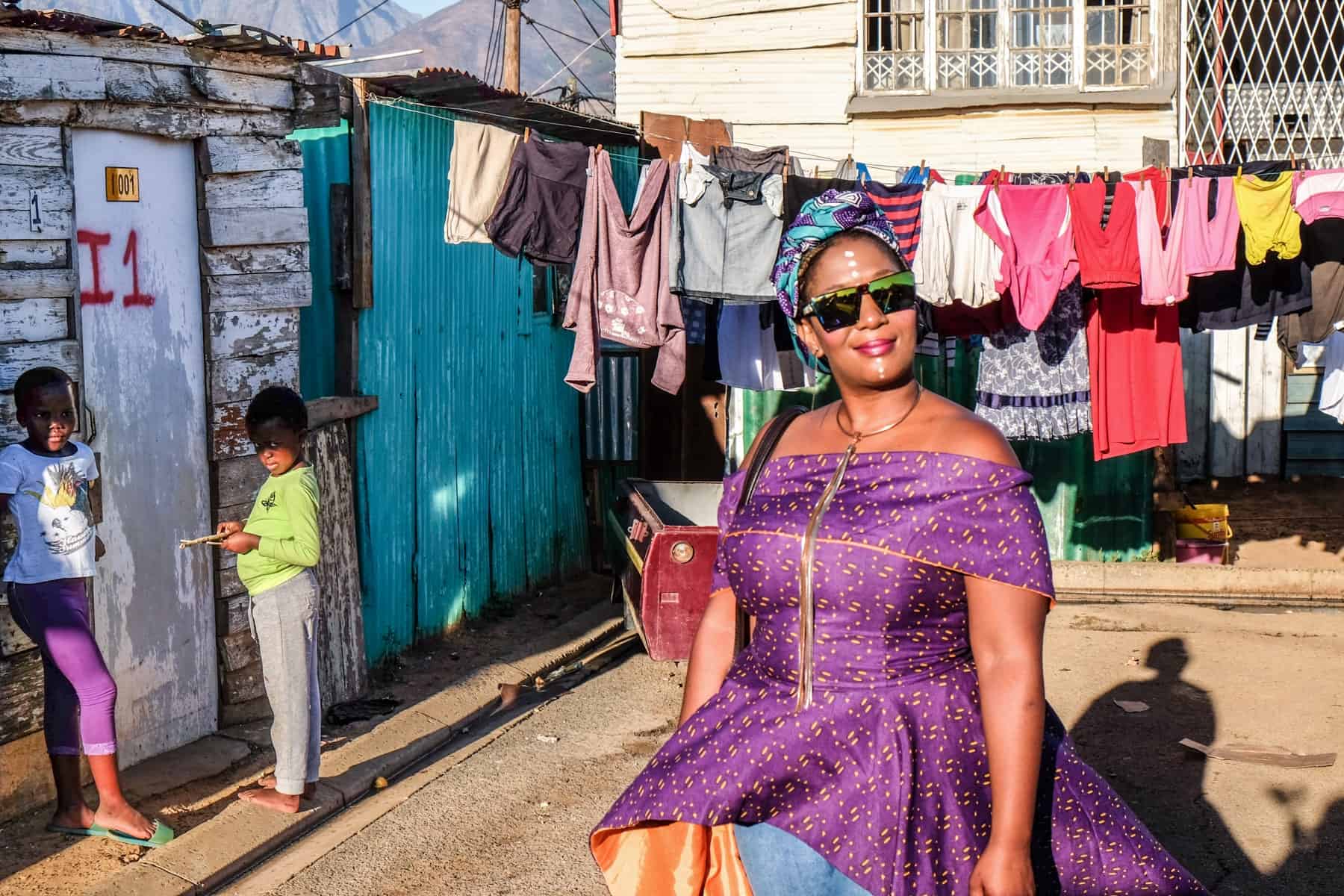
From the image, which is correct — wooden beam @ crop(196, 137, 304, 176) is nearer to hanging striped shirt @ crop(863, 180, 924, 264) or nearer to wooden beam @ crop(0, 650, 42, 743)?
wooden beam @ crop(0, 650, 42, 743)

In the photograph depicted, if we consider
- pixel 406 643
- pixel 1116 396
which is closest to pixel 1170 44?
pixel 1116 396

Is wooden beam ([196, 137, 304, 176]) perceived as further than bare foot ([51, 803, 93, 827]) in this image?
Yes

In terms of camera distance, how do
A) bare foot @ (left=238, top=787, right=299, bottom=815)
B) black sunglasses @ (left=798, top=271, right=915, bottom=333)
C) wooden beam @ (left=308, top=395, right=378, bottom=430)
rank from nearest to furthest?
black sunglasses @ (left=798, top=271, right=915, bottom=333) → bare foot @ (left=238, top=787, right=299, bottom=815) → wooden beam @ (left=308, top=395, right=378, bottom=430)

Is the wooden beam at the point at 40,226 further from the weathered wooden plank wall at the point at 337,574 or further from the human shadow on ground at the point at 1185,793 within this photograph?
the human shadow on ground at the point at 1185,793

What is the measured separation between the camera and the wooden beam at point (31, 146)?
5531 mm

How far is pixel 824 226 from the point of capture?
2742 millimetres

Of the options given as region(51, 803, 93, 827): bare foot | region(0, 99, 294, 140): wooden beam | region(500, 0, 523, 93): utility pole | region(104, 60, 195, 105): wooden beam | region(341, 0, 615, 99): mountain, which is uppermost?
region(341, 0, 615, 99): mountain

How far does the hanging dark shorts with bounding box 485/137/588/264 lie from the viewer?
25.1 ft

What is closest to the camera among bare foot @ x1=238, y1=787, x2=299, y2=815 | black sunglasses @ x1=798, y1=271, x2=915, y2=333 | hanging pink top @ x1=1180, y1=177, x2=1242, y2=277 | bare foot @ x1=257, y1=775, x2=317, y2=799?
black sunglasses @ x1=798, y1=271, x2=915, y2=333

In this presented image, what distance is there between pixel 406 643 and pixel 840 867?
631 cm

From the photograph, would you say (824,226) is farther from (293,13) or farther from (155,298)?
(293,13)

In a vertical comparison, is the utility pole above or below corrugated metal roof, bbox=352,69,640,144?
above

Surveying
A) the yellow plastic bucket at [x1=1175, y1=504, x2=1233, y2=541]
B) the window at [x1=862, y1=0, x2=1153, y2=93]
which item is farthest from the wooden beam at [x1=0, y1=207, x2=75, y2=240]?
the yellow plastic bucket at [x1=1175, y1=504, x2=1233, y2=541]

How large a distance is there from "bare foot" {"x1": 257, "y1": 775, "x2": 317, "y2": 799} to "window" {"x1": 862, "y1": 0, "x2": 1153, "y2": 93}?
8.47 metres
